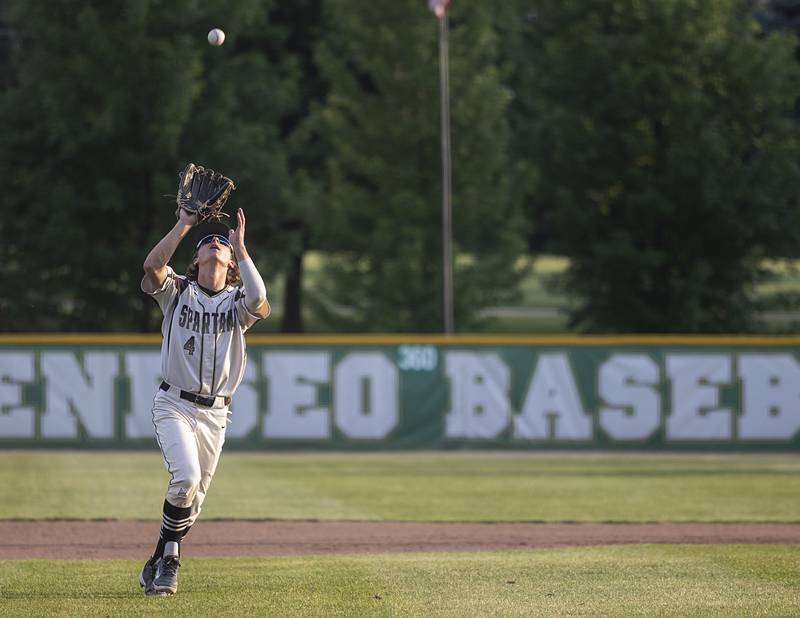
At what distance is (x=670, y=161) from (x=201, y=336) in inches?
1020

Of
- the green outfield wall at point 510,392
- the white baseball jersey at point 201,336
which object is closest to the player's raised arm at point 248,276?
the white baseball jersey at point 201,336

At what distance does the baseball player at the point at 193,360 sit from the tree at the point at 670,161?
25.3 meters

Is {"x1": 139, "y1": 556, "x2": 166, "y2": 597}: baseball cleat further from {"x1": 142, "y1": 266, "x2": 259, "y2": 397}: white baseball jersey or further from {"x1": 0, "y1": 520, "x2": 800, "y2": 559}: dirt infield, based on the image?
{"x1": 0, "y1": 520, "x2": 800, "y2": 559}: dirt infield

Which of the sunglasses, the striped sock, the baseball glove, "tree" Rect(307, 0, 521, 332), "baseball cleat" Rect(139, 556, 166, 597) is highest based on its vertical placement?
"tree" Rect(307, 0, 521, 332)

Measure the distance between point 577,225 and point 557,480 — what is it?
1750 centimetres

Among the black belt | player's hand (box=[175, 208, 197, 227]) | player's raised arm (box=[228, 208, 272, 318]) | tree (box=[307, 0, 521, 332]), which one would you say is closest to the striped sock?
the black belt

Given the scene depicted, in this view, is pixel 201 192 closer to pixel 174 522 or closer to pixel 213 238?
pixel 213 238

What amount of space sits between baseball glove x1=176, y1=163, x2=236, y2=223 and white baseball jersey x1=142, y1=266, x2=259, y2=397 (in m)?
0.44

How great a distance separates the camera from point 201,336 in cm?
808

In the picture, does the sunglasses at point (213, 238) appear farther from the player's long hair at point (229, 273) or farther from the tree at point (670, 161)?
the tree at point (670, 161)

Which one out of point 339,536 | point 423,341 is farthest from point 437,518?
point 423,341

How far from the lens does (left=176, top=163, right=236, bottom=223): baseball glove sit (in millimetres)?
8039

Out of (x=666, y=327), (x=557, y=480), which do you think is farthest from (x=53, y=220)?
(x=557, y=480)

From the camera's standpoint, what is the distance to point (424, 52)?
33188mm
